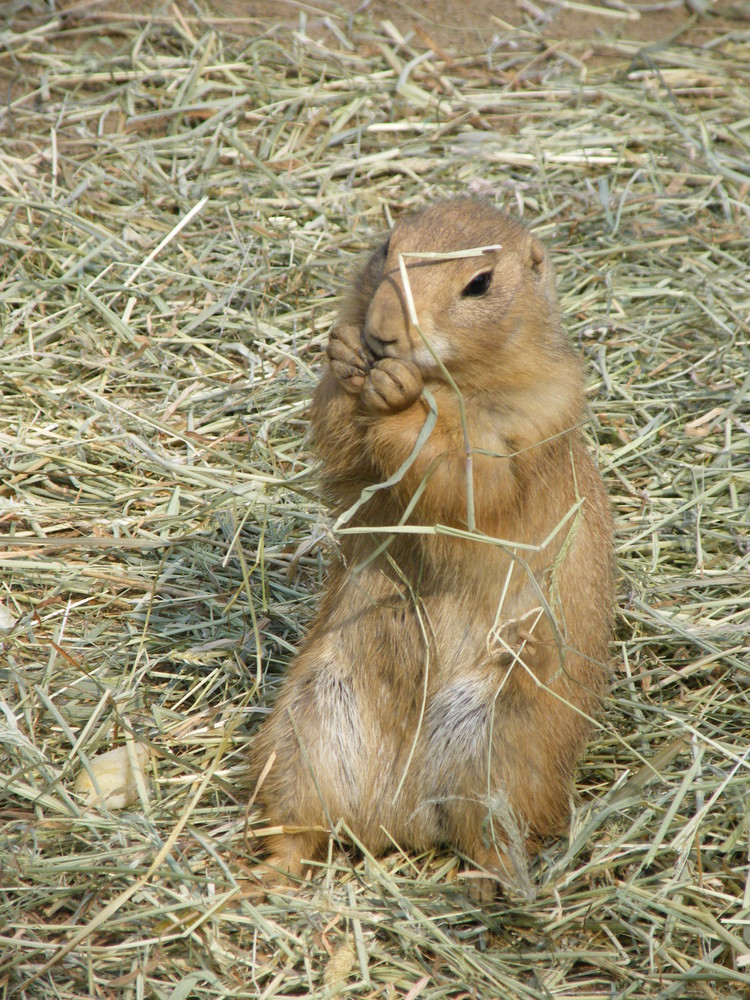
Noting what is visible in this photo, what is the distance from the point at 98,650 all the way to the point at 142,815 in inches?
35.6

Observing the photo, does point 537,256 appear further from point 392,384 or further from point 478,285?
point 392,384

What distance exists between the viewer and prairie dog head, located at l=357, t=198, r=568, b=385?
3.73 meters

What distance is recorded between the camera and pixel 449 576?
4.04 m

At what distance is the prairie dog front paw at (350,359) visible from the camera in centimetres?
388

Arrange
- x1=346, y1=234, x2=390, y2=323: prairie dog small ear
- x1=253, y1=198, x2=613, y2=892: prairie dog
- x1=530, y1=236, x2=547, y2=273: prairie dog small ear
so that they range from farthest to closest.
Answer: x1=530, y1=236, x2=547, y2=273: prairie dog small ear, x1=346, y1=234, x2=390, y2=323: prairie dog small ear, x1=253, y1=198, x2=613, y2=892: prairie dog

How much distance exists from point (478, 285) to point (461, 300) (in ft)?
0.34

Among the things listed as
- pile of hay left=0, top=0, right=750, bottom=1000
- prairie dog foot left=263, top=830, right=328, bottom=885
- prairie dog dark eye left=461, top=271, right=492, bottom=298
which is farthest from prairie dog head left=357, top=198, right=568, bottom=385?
prairie dog foot left=263, top=830, right=328, bottom=885

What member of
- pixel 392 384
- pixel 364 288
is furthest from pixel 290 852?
pixel 364 288

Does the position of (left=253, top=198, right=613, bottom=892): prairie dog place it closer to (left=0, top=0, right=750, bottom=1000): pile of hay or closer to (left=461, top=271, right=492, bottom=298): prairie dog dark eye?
(left=461, top=271, right=492, bottom=298): prairie dog dark eye

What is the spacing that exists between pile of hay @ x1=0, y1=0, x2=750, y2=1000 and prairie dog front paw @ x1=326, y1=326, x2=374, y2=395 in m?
0.73

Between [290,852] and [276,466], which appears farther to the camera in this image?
[276,466]

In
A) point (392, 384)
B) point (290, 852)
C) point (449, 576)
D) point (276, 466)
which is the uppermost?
point (392, 384)

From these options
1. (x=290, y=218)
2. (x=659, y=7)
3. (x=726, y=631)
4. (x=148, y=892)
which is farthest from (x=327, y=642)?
(x=659, y=7)

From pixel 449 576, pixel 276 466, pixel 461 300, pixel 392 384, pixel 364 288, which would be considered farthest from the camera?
pixel 276 466
